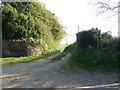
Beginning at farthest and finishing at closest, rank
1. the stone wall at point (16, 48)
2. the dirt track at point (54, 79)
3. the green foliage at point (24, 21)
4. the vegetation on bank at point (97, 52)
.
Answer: the stone wall at point (16, 48), the green foliage at point (24, 21), the vegetation on bank at point (97, 52), the dirt track at point (54, 79)

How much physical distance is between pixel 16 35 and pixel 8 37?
0.93 meters

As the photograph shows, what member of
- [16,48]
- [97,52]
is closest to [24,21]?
[16,48]

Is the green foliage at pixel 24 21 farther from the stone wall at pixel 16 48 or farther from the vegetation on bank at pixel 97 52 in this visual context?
the vegetation on bank at pixel 97 52

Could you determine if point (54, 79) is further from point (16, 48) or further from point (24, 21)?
point (24, 21)

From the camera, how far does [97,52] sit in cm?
605

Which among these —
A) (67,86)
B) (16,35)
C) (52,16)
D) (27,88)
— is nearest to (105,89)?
(67,86)

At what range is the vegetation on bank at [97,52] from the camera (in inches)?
222

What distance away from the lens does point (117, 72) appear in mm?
5129

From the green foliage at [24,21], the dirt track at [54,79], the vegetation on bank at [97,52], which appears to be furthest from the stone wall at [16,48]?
the vegetation on bank at [97,52]

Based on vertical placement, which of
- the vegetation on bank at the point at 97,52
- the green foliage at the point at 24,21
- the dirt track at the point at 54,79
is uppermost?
the green foliage at the point at 24,21

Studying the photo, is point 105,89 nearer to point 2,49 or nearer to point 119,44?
point 119,44

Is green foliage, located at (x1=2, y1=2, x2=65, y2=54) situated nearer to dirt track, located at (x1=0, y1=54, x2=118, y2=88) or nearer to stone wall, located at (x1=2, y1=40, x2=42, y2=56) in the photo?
stone wall, located at (x1=2, y1=40, x2=42, y2=56)

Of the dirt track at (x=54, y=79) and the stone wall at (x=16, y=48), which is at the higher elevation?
the stone wall at (x=16, y=48)

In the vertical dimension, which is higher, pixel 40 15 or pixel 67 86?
pixel 40 15
